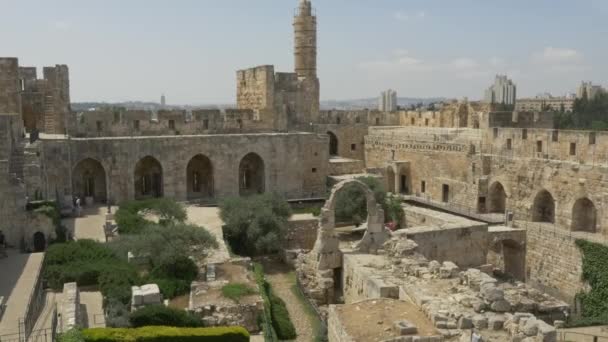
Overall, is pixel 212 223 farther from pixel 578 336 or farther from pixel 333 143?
pixel 333 143

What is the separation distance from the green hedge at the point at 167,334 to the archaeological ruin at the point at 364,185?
122 cm

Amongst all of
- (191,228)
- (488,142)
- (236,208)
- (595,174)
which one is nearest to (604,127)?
(488,142)

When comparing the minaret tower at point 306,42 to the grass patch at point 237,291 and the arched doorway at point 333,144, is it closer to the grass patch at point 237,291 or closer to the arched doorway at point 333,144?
the arched doorway at point 333,144

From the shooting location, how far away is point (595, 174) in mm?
17438

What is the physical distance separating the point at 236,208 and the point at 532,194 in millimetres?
10211

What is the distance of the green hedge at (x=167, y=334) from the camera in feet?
31.3

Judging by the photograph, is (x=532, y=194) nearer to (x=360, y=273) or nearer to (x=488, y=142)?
(x=488, y=142)

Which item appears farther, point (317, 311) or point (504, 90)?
point (504, 90)

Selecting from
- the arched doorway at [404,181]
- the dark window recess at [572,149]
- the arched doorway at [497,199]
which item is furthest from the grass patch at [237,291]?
the arched doorway at [404,181]

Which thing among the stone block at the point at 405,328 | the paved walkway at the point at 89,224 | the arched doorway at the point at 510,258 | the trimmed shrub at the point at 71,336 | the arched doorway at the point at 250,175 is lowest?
the arched doorway at the point at 510,258

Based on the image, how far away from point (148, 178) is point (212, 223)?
558cm

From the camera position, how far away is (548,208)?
2022 cm

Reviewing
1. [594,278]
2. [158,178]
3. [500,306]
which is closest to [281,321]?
[500,306]

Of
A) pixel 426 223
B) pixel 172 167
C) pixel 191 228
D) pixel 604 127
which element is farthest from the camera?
pixel 604 127
